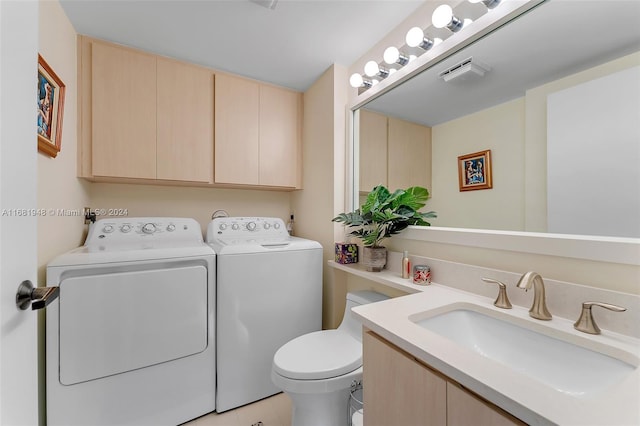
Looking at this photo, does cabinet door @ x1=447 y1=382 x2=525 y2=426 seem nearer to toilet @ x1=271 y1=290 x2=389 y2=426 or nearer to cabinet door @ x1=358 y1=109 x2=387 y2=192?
toilet @ x1=271 y1=290 x2=389 y2=426

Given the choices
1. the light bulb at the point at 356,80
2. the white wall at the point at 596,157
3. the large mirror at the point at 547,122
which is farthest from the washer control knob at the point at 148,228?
the white wall at the point at 596,157

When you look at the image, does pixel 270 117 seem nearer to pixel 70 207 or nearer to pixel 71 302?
pixel 70 207

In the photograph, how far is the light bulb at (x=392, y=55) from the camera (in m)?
1.45

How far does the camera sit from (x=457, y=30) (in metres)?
1.17

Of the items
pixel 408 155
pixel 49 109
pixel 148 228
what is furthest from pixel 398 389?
pixel 49 109

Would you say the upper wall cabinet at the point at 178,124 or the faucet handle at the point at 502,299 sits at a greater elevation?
the upper wall cabinet at the point at 178,124

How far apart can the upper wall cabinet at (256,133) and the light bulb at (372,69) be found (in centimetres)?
85

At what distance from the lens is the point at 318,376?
44.7 inches

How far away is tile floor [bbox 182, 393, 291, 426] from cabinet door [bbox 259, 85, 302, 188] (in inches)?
63.8

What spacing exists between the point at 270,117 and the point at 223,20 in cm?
78

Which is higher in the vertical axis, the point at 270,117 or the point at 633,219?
the point at 270,117

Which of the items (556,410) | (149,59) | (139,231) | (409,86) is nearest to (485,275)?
(556,410)

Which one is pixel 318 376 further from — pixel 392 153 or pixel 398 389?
pixel 392 153

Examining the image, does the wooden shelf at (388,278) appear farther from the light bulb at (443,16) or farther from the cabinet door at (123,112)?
the cabinet door at (123,112)
